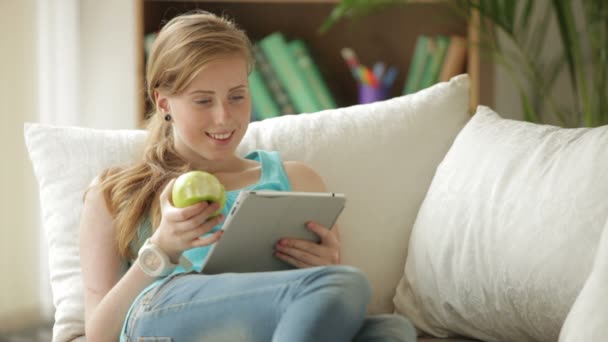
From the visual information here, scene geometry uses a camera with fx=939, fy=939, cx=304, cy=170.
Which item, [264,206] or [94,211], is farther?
[94,211]

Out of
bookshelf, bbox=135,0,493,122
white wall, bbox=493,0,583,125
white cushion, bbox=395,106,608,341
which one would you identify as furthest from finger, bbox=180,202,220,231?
white wall, bbox=493,0,583,125

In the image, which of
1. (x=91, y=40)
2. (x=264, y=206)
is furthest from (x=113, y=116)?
(x=264, y=206)

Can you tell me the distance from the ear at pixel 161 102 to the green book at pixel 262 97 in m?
1.19

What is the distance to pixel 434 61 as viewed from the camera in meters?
3.00

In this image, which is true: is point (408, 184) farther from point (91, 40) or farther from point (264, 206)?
point (91, 40)

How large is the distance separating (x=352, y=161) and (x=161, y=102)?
405 millimetres

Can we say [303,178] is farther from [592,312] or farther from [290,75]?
[290,75]

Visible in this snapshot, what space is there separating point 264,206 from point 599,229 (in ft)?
1.81

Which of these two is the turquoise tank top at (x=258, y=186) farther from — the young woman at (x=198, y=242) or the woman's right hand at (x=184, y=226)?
the woman's right hand at (x=184, y=226)

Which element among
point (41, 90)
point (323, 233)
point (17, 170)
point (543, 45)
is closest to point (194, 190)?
point (323, 233)

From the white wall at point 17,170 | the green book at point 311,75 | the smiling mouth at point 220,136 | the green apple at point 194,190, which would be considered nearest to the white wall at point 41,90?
the white wall at point 17,170

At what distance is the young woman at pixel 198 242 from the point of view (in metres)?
1.32

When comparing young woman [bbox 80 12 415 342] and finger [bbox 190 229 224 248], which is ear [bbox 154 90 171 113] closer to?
young woman [bbox 80 12 415 342]

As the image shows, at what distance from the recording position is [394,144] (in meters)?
1.92
